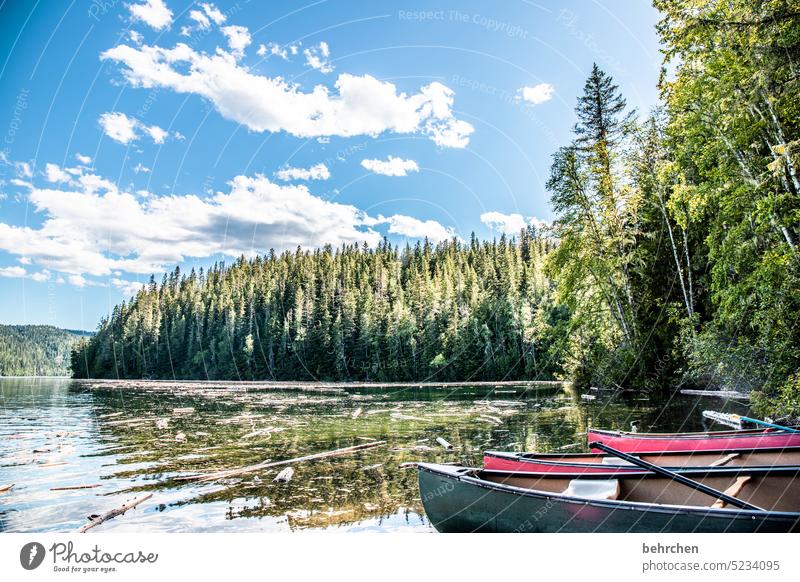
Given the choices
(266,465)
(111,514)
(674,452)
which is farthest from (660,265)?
(111,514)

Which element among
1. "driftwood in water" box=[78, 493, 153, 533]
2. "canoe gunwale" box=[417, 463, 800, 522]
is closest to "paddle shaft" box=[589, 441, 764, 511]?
"canoe gunwale" box=[417, 463, 800, 522]

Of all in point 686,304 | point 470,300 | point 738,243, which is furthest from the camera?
point 470,300

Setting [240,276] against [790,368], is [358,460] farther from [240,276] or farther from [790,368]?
[240,276]

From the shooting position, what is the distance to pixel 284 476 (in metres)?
7.76

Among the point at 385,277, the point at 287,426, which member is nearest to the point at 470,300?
the point at 385,277

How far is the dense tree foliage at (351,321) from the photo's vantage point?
44.2 m

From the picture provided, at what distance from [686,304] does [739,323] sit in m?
6.31

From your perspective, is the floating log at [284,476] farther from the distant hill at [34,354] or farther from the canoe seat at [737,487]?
the distant hill at [34,354]

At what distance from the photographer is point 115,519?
19.5ft

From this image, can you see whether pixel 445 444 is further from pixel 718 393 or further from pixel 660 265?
pixel 660 265

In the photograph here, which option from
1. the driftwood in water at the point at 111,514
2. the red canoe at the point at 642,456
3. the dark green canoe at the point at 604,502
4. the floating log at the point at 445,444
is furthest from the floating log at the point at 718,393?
the driftwood in water at the point at 111,514

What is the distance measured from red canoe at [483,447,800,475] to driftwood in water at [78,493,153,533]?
4955 mm

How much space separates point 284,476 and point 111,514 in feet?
8.34

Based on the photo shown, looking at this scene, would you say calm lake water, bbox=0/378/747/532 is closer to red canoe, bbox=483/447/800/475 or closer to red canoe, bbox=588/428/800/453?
red canoe, bbox=483/447/800/475
